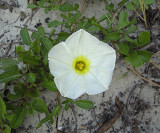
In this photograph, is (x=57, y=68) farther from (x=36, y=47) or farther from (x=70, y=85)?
(x=36, y=47)

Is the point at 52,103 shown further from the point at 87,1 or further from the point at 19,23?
the point at 87,1

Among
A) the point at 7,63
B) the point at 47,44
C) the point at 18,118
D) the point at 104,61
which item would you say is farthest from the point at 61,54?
the point at 18,118

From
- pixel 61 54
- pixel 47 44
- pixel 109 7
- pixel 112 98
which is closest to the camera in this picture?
pixel 61 54

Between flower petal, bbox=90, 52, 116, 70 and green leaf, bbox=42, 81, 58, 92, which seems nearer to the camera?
flower petal, bbox=90, 52, 116, 70

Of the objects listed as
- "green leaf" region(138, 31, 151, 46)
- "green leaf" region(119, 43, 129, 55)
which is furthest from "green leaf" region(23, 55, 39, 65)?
"green leaf" region(138, 31, 151, 46)

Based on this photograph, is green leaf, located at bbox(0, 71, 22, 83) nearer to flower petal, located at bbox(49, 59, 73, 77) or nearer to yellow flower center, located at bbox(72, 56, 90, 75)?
flower petal, located at bbox(49, 59, 73, 77)

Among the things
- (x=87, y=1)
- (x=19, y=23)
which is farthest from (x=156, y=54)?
(x=19, y=23)
